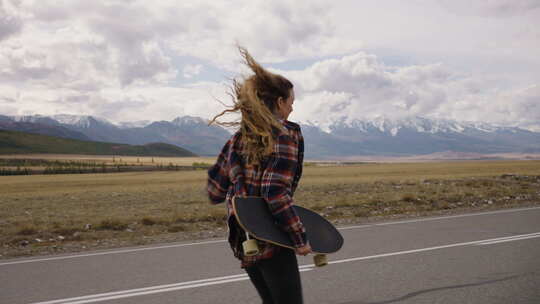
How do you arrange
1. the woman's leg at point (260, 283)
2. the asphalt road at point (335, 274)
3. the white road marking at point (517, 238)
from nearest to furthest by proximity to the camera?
the woman's leg at point (260, 283), the asphalt road at point (335, 274), the white road marking at point (517, 238)

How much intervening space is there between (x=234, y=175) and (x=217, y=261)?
5.08 meters

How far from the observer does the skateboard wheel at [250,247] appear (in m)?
2.68

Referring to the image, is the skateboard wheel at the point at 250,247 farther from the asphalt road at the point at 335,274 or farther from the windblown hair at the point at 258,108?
A: the asphalt road at the point at 335,274

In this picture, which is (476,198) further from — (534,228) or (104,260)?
(104,260)

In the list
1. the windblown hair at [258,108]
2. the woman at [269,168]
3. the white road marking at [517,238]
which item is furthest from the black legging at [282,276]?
the white road marking at [517,238]

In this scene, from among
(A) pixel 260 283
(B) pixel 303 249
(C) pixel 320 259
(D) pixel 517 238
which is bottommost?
(D) pixel 517 238

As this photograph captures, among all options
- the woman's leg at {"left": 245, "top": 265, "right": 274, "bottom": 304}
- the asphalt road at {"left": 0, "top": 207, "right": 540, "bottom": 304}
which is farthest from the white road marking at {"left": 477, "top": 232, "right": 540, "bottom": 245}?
the woman's leg at {"left": 245, "top": 265, "right": 274, "bottom": 304}

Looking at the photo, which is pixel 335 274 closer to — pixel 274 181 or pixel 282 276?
pixel 282 276

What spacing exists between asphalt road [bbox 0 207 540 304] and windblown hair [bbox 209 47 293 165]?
3123mm

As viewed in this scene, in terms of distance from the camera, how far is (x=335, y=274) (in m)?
6.59

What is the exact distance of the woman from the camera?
108 inches

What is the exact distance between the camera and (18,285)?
6465 millimetres

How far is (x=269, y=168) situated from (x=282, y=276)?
0.63 metres

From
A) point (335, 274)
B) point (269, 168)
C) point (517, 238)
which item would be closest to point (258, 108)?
point (269, 168)
